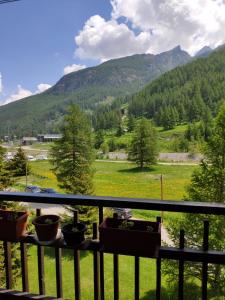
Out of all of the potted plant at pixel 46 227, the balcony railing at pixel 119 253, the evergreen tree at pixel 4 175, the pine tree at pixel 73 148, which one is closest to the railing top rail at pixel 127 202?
the balcony railing at pixel 119 253

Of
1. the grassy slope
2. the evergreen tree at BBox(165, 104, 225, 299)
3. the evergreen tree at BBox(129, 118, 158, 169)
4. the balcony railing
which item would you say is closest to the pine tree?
the evergreen tree at BBox(165, 104, 225, 299)

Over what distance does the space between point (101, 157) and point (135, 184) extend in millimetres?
21949

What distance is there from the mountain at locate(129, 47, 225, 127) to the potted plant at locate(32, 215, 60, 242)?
6836 cm

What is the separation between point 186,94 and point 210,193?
80.6 metres

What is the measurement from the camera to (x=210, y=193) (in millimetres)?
8867

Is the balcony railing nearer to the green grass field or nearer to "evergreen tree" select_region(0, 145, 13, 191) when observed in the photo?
the green grass field

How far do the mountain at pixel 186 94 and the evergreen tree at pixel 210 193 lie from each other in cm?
6023

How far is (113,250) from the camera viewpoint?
149 cm

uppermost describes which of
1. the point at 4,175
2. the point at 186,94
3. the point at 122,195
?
the point at 186,94

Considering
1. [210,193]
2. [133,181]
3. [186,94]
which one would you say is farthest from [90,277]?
[186,94]

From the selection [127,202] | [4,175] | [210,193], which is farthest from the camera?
[4,175]

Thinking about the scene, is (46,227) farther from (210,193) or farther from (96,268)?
(210,193)

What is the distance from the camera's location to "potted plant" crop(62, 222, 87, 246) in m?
1.57

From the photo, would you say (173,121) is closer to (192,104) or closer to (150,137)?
(192,104)
